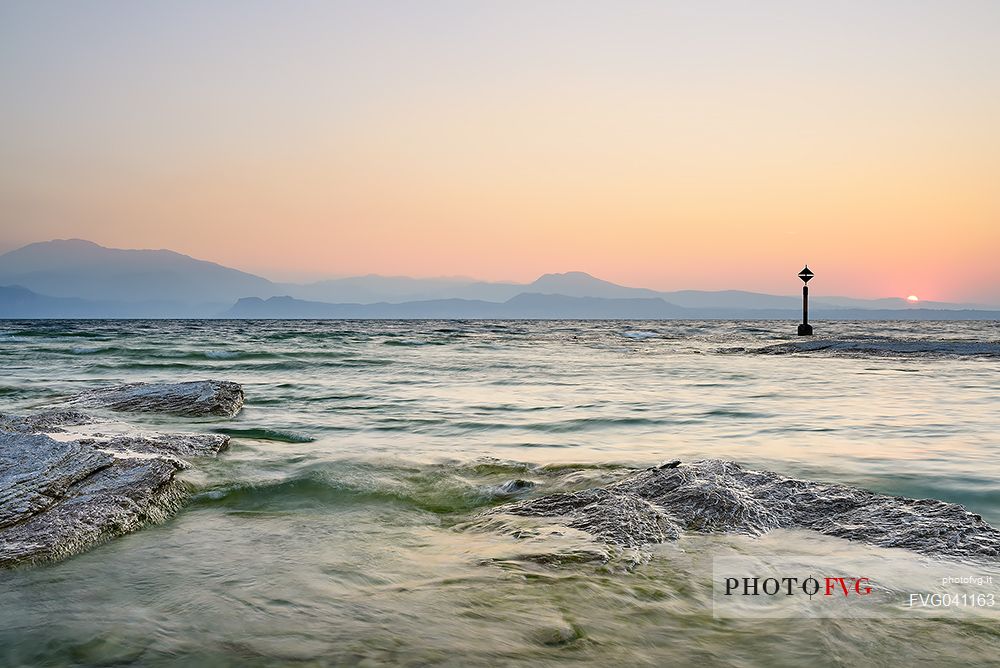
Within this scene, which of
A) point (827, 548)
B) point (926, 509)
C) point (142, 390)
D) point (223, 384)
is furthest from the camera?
point (223, 384)

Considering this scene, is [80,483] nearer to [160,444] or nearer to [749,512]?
[160,444]

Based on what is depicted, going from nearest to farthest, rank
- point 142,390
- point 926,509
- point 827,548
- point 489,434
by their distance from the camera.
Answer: point 827,548
point 926,509
point 489,434
point 142,390

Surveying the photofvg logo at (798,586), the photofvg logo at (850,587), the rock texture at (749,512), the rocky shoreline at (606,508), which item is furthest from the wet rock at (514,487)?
the photofvg logo at (798,586)

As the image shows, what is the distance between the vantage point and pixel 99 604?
312 cm

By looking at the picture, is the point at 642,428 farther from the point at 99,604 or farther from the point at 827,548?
the point at 99,604

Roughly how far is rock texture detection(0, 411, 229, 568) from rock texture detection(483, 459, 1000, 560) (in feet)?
7.65

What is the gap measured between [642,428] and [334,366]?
1360 cm

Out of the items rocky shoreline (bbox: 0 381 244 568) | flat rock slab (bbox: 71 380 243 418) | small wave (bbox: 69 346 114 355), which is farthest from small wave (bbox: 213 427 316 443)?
small wave (bbox: 69 346 114 355)

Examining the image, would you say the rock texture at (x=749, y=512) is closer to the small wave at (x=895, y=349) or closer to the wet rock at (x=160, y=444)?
the wet rock at (x=160, y=444)

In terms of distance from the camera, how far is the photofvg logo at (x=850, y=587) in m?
3.01

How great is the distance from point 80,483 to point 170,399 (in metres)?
5.13

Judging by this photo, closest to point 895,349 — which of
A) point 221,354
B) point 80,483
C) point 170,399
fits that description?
point 170,399

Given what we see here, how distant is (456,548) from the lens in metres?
3.93

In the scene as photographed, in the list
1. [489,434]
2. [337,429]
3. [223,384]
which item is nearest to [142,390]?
[223,384]
